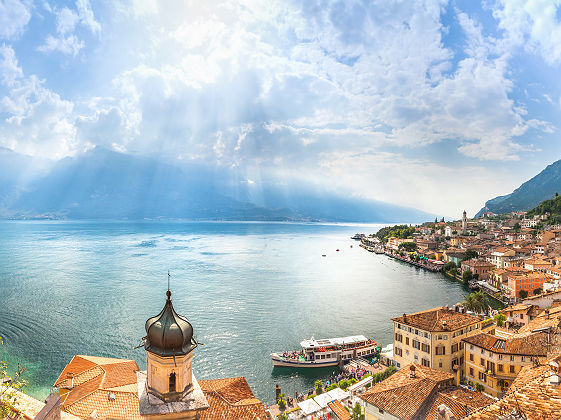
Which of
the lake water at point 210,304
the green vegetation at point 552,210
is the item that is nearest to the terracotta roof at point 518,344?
the lake water at point 210,304

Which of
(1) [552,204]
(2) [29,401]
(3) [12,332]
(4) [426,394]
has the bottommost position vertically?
(3) [12,332]

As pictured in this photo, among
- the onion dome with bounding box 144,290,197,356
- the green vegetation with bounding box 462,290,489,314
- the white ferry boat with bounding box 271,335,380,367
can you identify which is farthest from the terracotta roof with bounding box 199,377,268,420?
the green vegetation with bounding box 462,290,489,314

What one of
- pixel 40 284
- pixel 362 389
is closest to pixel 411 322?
pixel 362 389

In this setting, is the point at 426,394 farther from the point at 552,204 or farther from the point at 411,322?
the point at 552,204

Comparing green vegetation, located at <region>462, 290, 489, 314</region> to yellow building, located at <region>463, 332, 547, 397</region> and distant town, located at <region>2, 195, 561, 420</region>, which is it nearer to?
distant town, located at <region>2, 195, 561, 420</region>

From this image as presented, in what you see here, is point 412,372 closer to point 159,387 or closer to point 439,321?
point 439,321

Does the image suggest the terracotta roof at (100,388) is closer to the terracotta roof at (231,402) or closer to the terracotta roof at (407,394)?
the terracotta roof at (231,402)
